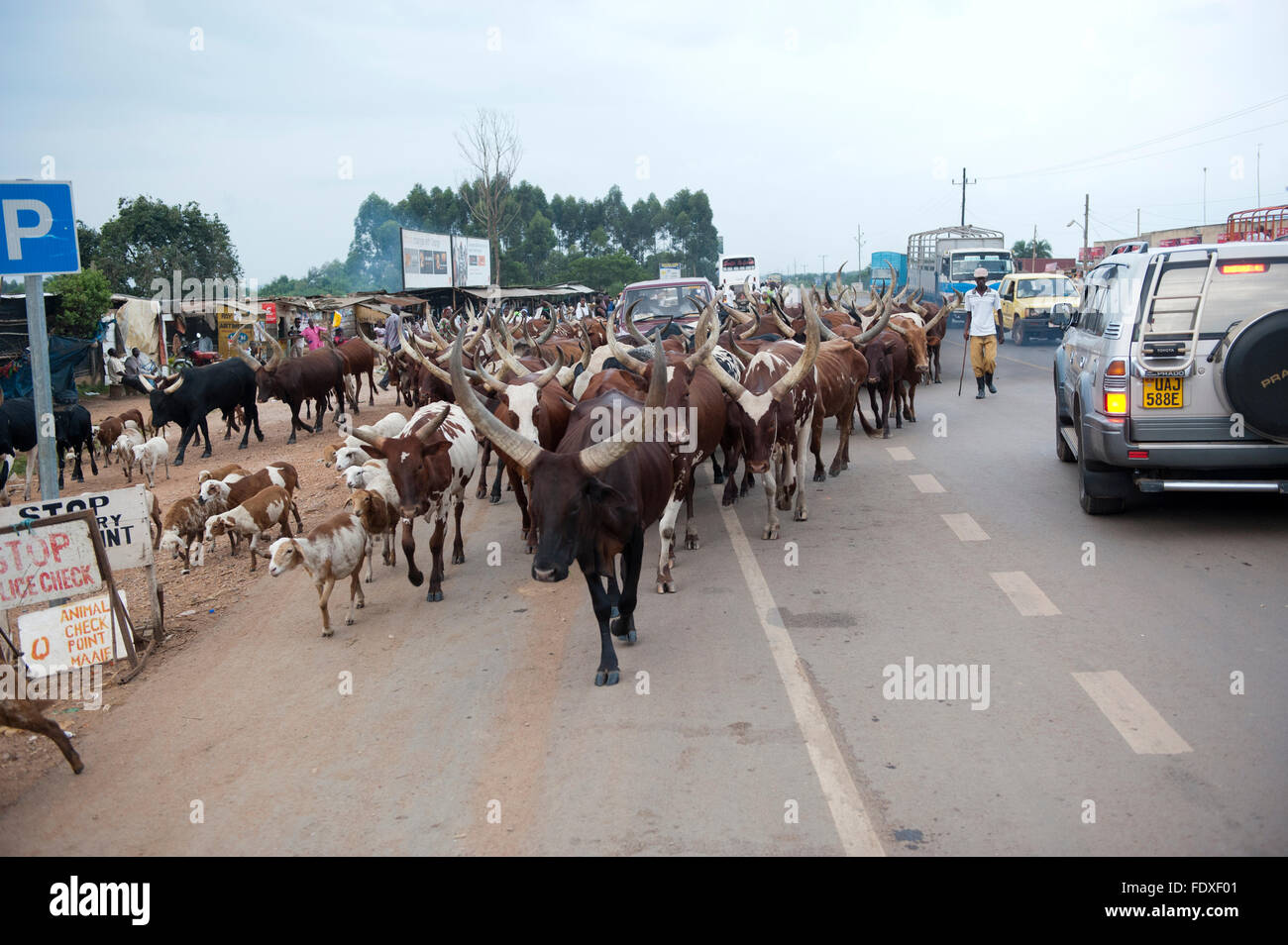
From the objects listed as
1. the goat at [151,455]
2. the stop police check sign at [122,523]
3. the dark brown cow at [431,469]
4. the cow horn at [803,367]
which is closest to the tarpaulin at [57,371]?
the goat at [151,455]

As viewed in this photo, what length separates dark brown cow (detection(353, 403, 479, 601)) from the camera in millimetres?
7586

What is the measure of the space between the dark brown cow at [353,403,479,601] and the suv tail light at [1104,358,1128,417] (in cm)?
543

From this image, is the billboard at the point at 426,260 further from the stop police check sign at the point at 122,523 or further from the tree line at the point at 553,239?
the stop police check sign at the point at 122,523

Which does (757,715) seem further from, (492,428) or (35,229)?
(35,229)

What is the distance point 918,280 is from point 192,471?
3677 centimetres

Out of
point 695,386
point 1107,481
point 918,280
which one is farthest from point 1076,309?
point 918,280

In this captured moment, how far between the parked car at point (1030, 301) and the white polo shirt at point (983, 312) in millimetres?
11806

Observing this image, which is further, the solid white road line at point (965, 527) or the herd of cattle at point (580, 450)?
the solid white road line at point (965, 527)

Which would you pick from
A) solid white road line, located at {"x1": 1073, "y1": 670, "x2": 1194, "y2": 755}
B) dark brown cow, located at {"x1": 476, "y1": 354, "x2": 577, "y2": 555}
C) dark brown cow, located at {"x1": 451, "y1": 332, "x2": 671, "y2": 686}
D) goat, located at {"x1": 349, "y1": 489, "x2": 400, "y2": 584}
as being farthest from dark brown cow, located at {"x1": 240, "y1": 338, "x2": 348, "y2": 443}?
solid white road line, located at {"x1": 1073, "y1": 670, "x2": 1194, "y2": 755}

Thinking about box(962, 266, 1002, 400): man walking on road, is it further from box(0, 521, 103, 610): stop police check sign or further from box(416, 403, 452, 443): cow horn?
box(0, 521, 103, 610): stop police check sign

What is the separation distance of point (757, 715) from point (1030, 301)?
89.6 feet

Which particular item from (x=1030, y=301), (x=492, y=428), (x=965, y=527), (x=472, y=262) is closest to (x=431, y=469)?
(x=492, y=428)

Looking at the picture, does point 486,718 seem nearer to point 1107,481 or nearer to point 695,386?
point 695,386

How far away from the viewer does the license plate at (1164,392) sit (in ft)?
26.3
